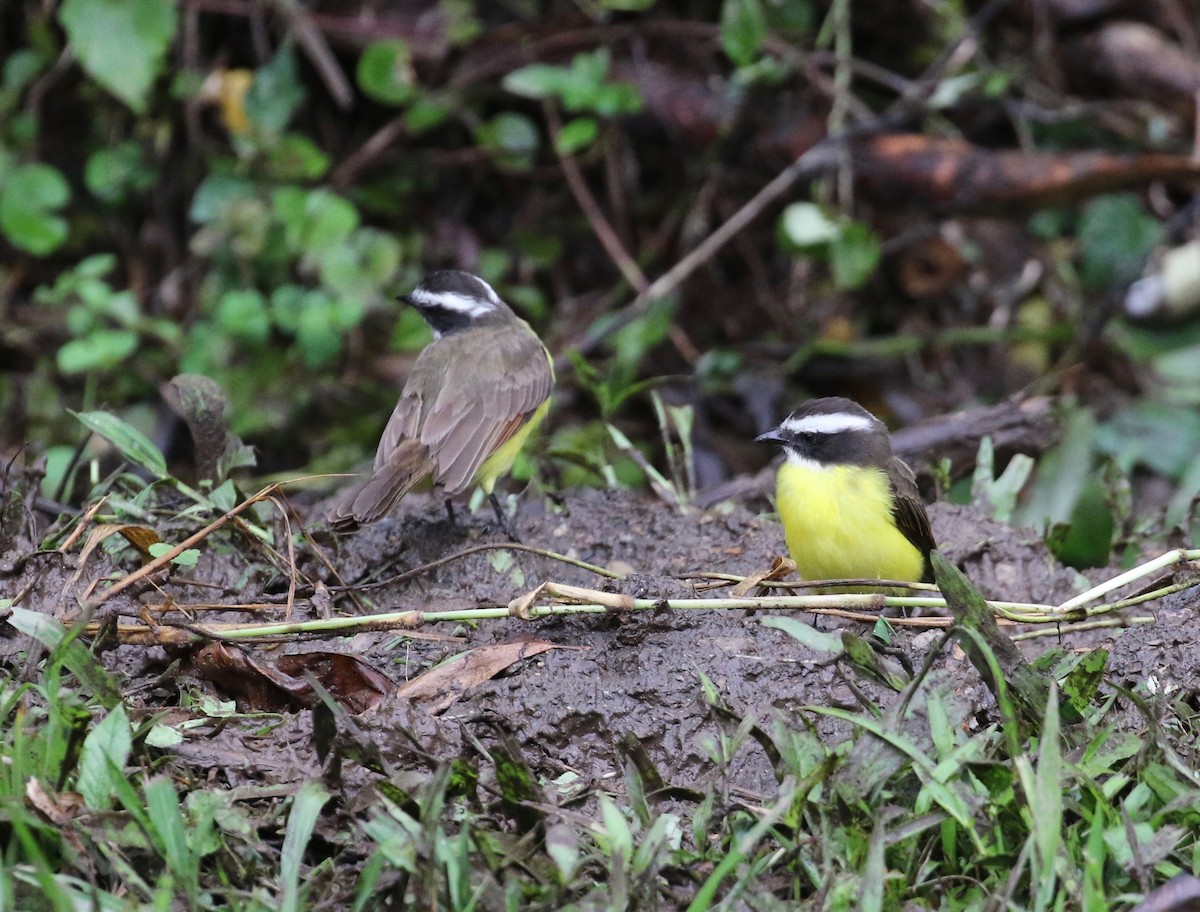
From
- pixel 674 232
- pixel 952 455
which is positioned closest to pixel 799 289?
pixel 674 232

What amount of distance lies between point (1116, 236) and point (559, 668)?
6859mm

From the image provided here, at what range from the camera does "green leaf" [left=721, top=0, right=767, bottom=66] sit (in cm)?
877

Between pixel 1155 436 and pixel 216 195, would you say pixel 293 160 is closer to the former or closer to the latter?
pixel 216 195

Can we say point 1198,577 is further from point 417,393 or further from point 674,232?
point 674,232

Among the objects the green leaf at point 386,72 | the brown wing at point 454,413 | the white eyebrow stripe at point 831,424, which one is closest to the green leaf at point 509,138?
the green leaf at point 386,72

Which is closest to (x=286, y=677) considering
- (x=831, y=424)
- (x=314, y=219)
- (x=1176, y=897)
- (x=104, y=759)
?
(x=104, y=759)

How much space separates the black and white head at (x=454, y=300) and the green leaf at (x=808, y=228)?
2.76 metres

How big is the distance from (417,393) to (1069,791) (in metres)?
3.44

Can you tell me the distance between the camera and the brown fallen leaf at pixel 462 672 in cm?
408

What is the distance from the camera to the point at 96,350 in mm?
8328

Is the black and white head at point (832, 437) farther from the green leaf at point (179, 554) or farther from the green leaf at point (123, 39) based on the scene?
the green leaf at point (123, 39)

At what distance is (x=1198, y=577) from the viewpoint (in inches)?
170

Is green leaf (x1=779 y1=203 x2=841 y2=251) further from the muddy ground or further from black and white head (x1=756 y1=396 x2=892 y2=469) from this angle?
the muddy ground

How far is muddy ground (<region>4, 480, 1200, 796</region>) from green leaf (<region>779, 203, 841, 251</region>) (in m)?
4.00
